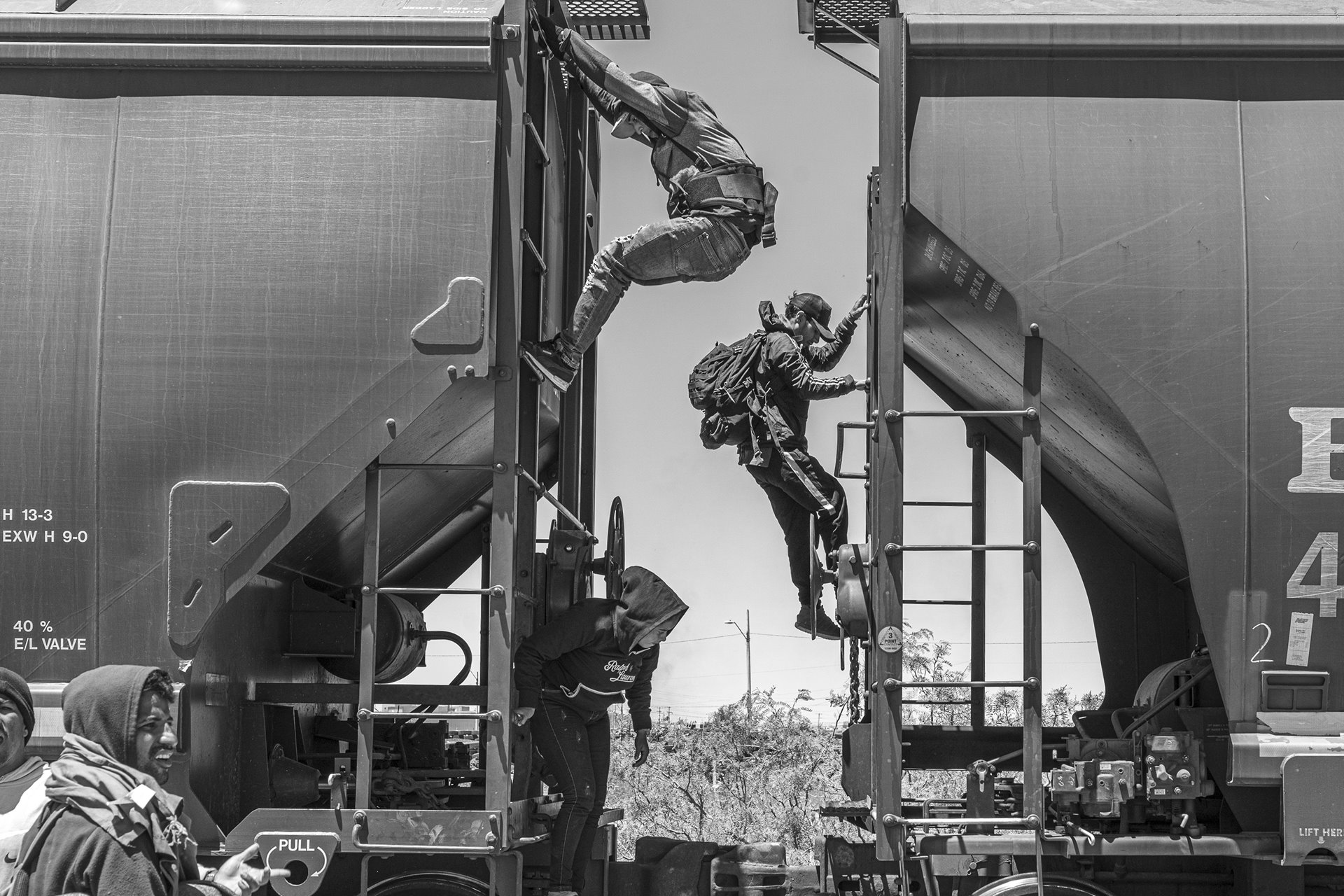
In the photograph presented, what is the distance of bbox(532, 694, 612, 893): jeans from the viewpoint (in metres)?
5.50

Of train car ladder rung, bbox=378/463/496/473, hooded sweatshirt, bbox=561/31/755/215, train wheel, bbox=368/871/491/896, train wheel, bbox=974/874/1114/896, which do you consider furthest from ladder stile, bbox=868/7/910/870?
train wheel, bbox=368/871/491/896

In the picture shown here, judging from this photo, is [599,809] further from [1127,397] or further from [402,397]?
[1127,397]

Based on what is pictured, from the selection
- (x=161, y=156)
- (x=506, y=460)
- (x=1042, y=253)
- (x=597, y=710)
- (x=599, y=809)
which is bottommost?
(x=599, y=809)

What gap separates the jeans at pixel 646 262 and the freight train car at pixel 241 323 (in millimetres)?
452

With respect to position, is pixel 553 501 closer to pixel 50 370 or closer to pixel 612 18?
pixel 50 370

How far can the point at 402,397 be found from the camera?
4.91 meters

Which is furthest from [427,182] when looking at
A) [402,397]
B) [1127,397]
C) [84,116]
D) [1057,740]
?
[1057,740]

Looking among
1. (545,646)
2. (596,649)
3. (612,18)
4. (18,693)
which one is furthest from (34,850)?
(612,18)

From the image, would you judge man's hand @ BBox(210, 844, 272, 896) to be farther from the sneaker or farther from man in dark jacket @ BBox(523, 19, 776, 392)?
man in dark jacket @ BBox(523, 19, 776, 392)

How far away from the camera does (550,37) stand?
18.0 ft

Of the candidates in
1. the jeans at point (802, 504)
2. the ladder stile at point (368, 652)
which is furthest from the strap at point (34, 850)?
the jeans at point (802, 504)

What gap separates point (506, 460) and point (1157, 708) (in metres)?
2.71

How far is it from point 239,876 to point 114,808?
392 mm

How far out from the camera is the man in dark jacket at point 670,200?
A: 5430mm
